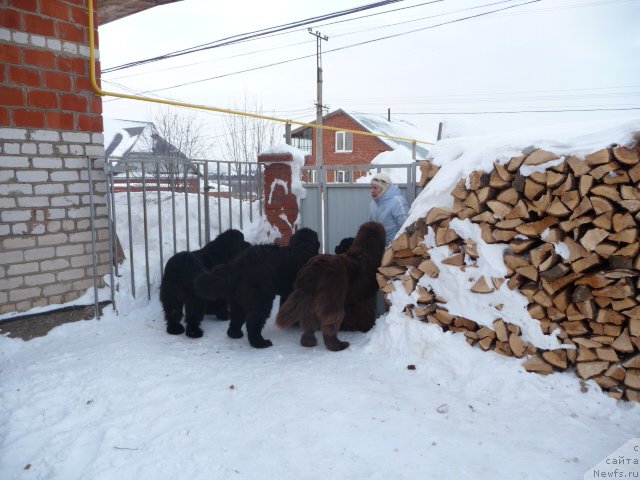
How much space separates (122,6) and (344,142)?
23260mm

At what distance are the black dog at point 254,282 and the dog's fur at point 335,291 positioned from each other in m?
0.23

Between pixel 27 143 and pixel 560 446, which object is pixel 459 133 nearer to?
pixel 560 446

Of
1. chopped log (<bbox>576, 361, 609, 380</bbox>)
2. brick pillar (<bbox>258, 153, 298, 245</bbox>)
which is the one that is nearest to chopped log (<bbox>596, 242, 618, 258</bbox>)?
chopped log (<bbox>576, 361, 609, 380</bbox>)

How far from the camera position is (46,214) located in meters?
4.73

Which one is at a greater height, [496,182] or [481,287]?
[496,182]

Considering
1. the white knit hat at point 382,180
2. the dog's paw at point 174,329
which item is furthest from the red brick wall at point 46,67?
the white knit hat at point 382,180

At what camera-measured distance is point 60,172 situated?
15.8ft

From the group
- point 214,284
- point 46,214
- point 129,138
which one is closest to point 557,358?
point 214,284

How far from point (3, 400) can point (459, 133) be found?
4.87 m

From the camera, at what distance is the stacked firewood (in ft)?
10.1

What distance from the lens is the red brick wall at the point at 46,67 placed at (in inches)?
174

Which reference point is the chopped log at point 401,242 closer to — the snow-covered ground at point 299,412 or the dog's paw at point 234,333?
the snow-covered ground at point 299,412

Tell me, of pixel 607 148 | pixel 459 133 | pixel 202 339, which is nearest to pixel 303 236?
pixel 202 339

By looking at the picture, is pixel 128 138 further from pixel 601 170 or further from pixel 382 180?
pixel 601 170
